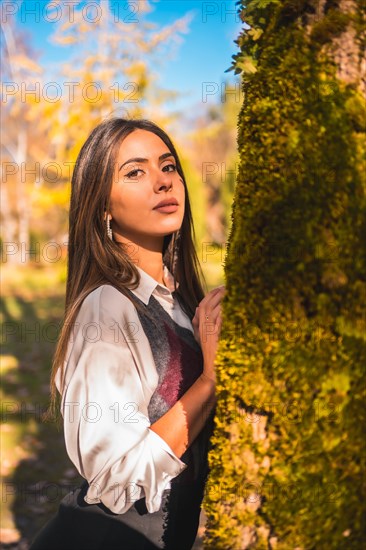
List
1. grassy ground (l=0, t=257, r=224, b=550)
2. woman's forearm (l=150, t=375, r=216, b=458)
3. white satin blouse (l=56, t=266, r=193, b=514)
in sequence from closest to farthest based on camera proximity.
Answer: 1. white satin blouse (l=56, t=266, r=193, b=514)
2. woman's forearm (l=150, t=375, r=216, b=458)
3. grassy ground (l=0, t=257, r=224, b=550)

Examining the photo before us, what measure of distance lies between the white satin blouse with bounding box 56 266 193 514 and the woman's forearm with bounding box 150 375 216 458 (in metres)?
0.05

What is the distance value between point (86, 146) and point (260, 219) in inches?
41.4

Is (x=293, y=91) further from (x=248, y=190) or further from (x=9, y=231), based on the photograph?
(x=9, y=231)

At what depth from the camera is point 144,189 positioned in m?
2.23

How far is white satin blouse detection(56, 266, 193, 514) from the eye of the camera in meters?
1.75

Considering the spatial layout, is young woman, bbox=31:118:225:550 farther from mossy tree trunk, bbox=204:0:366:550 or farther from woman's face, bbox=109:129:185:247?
mossy tree trunk, bbox=204:0:366:550

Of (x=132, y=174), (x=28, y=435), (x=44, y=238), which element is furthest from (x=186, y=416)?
(x=44, y=238)

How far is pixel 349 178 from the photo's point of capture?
150 centimetres

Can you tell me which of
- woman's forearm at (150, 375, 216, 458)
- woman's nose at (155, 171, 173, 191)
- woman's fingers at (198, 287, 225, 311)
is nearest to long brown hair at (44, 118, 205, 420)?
woman's nose at (155, 171, 173, 191)

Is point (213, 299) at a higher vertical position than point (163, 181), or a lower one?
lower

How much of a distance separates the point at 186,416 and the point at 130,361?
27cm

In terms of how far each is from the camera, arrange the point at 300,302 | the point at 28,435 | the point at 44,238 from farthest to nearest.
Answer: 1. the point at 44,238
2. the point at 28,435
3. the point at 300,302

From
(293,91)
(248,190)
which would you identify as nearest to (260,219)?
(248,190)

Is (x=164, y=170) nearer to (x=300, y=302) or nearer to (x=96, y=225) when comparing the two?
(x=96, y=225)
